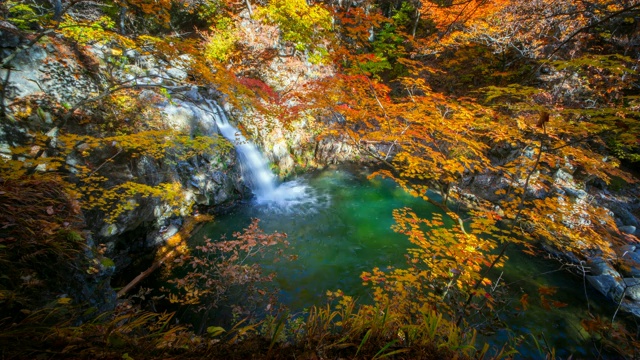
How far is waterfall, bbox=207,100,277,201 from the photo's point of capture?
9.73 m

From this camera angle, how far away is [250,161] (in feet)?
34.1

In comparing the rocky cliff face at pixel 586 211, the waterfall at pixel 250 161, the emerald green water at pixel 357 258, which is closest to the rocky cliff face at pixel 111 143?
the waterfall at pixel 250 161

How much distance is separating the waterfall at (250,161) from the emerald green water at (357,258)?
0.83m

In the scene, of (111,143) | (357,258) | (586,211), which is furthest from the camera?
(586,211)

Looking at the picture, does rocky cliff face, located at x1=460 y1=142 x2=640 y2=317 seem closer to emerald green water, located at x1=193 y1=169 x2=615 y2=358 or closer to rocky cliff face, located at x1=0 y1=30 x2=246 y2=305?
emerald green water, located at x1=193 y1=169 x2=615 y2=358

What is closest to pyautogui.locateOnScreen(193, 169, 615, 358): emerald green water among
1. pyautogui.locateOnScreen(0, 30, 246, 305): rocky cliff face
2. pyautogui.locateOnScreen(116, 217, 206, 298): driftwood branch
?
pyautogui.locateOnScreen(116, 217, 206, 298): driftwood branch

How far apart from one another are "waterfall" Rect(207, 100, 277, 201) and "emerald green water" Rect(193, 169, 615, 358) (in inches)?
32.5

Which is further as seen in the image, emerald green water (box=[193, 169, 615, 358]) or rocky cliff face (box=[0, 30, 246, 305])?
emerald green water (box=[193, 169, 615, 358])

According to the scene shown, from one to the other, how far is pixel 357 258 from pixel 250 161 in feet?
20.0

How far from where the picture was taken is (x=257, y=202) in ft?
32.8

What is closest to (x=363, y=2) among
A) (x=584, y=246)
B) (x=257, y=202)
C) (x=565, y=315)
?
(x=257, y=202)

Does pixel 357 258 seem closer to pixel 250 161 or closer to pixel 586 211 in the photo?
pixel 250 161

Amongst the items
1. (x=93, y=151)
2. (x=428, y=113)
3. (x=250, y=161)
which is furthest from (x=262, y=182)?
(x=428, y=113)

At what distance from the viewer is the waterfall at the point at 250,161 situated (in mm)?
9734
